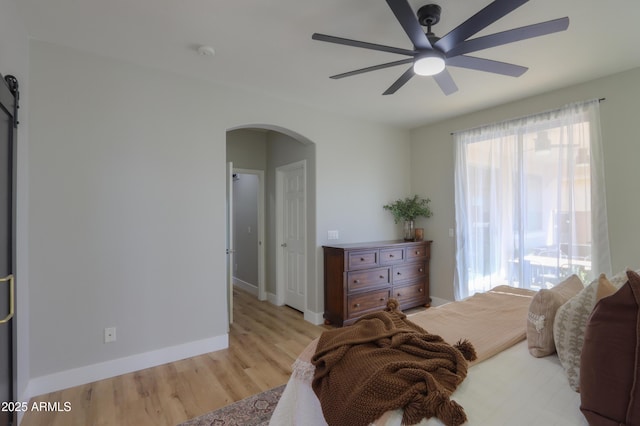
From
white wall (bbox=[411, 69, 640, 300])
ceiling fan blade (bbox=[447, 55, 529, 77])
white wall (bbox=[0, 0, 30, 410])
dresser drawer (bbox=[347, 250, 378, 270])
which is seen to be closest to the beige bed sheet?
white wall (bbox=[411, 69, 640, 300])

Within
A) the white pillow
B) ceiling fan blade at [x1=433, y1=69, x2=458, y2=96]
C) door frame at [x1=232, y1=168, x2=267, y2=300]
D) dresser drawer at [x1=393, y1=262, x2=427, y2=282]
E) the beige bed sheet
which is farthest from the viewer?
door frame at [x1=232, y1=168, x2=267, y2=300]

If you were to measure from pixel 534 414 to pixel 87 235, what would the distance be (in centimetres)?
305

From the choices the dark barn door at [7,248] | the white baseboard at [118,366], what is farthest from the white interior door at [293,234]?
the dark barn door at [7,248]

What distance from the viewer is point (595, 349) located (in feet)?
3.21

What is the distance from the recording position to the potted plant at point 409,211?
4.55m

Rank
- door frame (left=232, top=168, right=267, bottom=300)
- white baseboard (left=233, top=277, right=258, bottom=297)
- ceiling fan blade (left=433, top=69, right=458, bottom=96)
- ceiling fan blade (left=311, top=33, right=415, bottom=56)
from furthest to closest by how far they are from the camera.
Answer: white baseboard (left=233, top=277, right=258, bottom=297) → door frame (left=232, top=168, right=267, bottom=300) → ceiling fan blade (left=433, top=69, right=458, bottom=96) → ceiling fan blade (left=311, top=33, right=415, bottom=56)

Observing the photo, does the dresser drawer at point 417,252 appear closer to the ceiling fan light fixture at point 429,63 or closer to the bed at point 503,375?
the bed at point 503,375

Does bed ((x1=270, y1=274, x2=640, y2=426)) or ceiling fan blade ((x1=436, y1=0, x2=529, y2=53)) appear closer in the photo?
bed ((x1=270, y1=274, x2=640, y2=426))

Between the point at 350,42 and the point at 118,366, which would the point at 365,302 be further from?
the point at 350,42

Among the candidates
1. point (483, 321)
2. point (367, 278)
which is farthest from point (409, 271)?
point (483, 321)

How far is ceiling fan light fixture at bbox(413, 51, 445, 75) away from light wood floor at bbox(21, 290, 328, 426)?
2.57 metres

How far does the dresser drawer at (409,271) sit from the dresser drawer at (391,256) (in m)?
0.11

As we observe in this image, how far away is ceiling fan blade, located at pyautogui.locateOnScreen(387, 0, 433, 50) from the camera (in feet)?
4.75

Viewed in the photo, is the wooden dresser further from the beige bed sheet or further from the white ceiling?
the white ceiling
